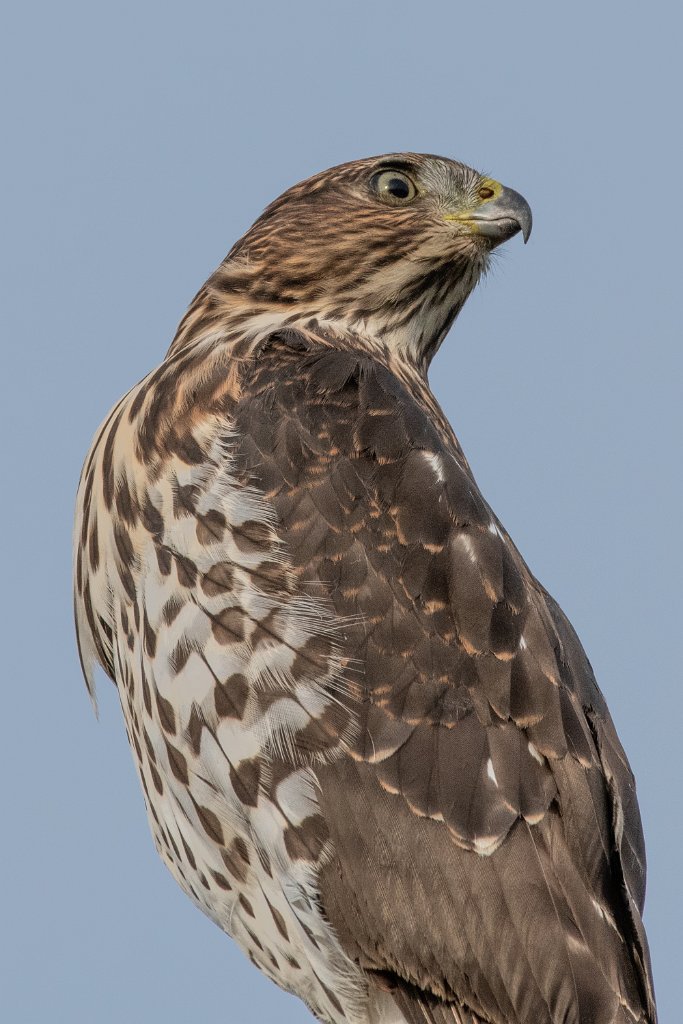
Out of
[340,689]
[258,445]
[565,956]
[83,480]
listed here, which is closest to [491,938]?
[565,956]

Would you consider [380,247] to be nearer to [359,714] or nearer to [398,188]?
[398,188]

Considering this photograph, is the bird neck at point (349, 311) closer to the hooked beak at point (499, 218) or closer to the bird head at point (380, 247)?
the bird head at point (380, 247)

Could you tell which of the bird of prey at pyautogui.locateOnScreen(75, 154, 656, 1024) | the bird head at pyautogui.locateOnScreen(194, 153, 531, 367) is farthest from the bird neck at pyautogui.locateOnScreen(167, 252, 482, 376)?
the bird of prey at pyautogui.locateOnScreen(75, 154, 656, 1024)

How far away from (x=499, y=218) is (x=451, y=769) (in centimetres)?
248

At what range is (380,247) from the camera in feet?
20.5

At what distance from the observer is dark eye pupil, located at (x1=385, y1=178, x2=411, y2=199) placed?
634cm

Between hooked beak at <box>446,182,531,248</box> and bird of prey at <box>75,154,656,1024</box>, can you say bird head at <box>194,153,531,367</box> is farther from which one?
bird of prey at <box>75,154,656,1024</box>

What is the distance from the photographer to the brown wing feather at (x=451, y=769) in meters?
4.64

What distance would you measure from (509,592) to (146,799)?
136cm

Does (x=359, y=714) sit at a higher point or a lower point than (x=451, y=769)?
higher

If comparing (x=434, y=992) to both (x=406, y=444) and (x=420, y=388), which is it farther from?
(x=420, y=388)

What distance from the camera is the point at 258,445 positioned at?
5.05 metres

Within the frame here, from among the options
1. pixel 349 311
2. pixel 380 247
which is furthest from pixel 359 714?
pixel 380 247

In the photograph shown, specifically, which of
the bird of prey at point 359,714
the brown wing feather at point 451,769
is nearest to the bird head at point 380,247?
the bird of prey at point 359,714
